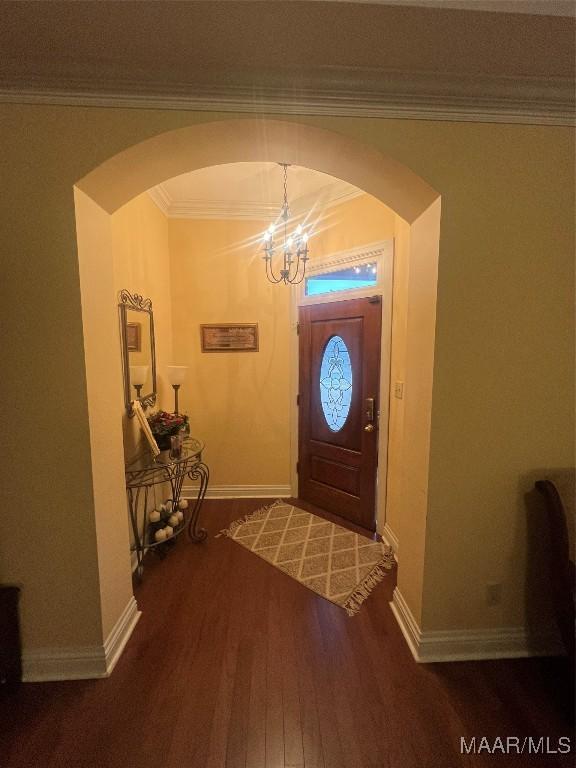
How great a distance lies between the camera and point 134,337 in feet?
7.40

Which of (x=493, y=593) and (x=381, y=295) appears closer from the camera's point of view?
(x=493, y=593)

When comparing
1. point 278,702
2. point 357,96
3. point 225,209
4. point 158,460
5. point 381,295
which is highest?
point 225,209

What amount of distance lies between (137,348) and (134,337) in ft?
0.30

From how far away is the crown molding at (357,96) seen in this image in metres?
1.23

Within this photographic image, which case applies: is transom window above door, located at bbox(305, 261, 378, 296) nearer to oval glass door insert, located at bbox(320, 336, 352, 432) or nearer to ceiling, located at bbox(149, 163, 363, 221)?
oval glass door insert, located at bbox(320, 336, 352, 432)

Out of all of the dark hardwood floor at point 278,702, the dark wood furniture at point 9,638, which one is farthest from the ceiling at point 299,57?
the dark hardwood floor at point 278,702

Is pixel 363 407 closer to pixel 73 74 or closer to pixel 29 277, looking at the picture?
pixel 29 277

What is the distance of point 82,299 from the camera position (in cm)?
135

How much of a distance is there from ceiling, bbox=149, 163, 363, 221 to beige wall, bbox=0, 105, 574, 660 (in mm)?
1206

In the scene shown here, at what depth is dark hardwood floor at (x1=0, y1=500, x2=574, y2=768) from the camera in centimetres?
118

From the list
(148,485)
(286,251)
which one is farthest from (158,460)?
(286,251)

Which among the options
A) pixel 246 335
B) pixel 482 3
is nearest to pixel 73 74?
pixel 482 3

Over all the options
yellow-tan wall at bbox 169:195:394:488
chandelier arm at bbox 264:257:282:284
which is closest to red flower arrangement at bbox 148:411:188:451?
yellow-tan wall at bbox 169:195:394:488

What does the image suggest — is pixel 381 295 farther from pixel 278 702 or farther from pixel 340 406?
pixel 278 702
